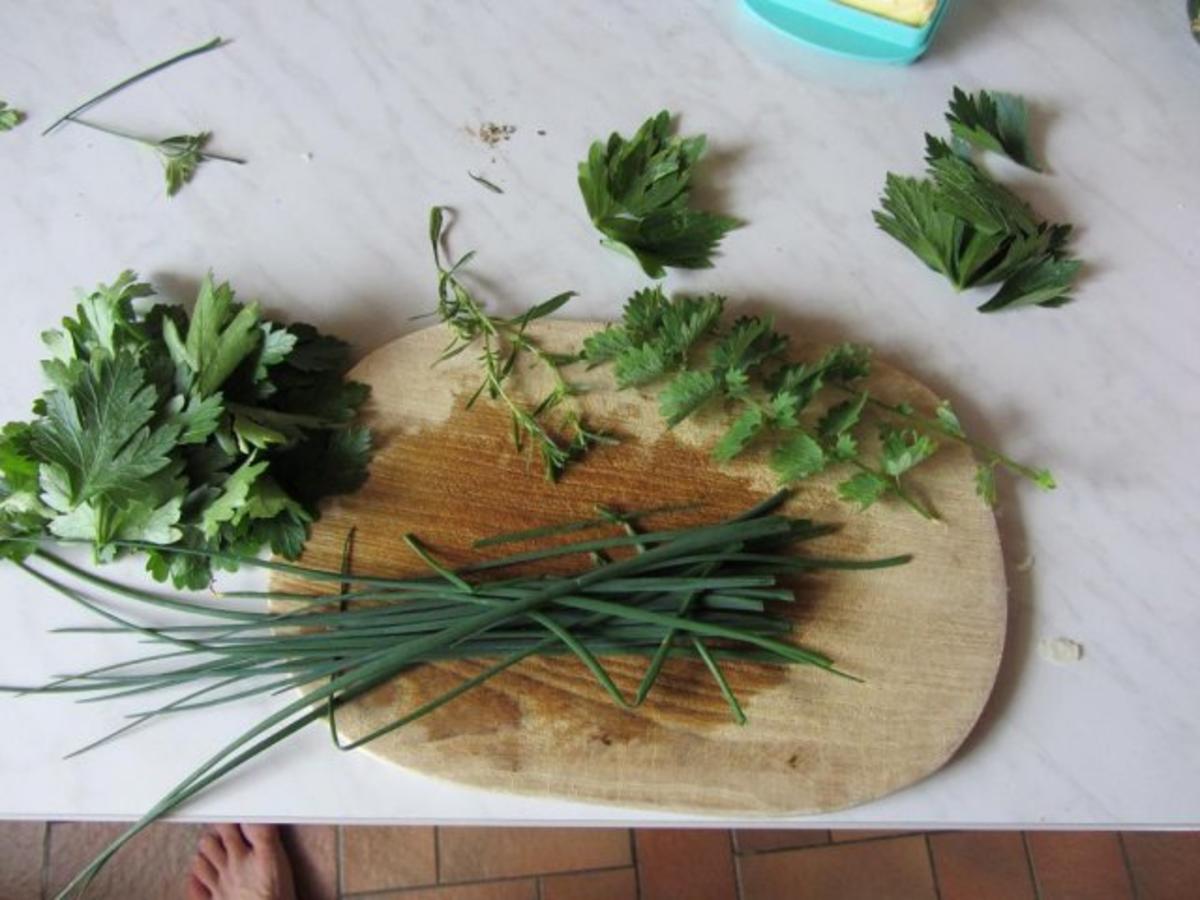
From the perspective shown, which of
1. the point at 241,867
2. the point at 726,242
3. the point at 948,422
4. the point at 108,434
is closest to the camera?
the point at 108,434

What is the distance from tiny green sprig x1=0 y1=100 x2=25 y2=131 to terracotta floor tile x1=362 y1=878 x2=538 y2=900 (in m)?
1.25

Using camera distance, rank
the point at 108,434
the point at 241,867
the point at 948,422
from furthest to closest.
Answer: the point at 241,867, the point at 948,422, the point at 108,434

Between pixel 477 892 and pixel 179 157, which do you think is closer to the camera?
pixel 179 157

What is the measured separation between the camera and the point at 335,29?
3.83 feet

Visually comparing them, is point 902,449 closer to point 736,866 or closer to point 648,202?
point 648,202

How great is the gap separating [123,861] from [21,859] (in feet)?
0.58

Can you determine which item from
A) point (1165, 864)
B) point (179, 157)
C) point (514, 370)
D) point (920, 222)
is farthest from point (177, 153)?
point (1165, 864)

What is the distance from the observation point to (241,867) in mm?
1600

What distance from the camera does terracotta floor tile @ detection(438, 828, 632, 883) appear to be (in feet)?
5.29

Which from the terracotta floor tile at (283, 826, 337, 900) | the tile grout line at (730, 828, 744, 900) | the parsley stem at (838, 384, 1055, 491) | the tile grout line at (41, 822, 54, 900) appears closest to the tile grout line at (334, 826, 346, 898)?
the terracotta floor tile at (283, 826, 337, 900)

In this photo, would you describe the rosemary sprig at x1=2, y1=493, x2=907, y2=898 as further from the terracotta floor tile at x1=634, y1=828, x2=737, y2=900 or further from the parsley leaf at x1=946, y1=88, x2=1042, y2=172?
the terracotta floor tile at x1=634, y1=828, x2=737, y2=900

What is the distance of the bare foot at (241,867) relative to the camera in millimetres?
1573

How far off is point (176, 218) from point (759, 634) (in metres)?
0.80

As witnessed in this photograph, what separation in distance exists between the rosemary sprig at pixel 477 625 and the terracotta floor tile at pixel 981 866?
0.90 meters
